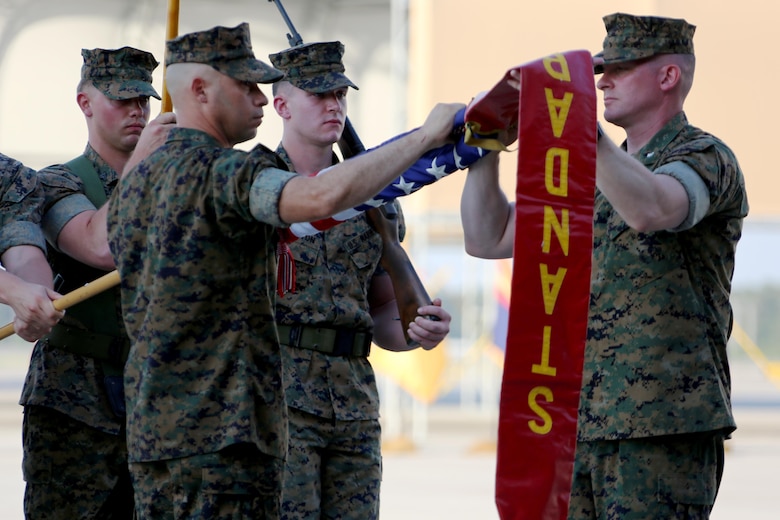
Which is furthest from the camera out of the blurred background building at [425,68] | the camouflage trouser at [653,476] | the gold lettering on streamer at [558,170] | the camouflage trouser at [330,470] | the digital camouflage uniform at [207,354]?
the blurred background building at [425,68]

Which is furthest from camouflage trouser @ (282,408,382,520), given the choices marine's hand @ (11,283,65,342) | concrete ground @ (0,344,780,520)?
concrete ground @ (0,344,780,520)

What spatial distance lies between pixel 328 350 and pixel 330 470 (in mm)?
428

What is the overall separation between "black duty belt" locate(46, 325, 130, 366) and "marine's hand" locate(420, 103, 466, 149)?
Result: 1.77m

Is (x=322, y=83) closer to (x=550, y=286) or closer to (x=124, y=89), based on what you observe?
(x=124, y=89)

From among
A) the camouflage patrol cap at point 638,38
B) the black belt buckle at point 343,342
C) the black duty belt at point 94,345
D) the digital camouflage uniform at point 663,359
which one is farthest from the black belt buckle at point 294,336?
the camouflage patrol cap at point 638,38

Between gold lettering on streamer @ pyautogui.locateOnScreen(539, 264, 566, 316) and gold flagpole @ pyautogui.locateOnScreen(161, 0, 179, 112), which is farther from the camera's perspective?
gold flagpole @ pyautogui.locateOnScreen(161, 0, 179, 112)

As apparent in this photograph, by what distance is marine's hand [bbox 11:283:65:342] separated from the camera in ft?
14.5

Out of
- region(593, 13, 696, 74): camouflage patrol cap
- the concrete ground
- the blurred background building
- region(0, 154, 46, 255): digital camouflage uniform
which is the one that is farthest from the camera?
the blurred background building

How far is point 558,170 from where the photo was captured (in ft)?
12.2

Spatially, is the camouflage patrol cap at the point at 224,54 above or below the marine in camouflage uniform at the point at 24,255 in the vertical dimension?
above

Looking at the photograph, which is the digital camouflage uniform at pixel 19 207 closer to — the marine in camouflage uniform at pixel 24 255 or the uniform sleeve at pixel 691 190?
the marine in camouflage uniform at pixel 24 255

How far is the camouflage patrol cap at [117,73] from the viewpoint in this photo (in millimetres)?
5023

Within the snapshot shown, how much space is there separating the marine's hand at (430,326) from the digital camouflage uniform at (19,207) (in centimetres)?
131

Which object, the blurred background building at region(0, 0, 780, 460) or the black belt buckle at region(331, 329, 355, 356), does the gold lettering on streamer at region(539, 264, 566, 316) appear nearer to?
the black belt buckle at region(331, 329, 355, 356)
